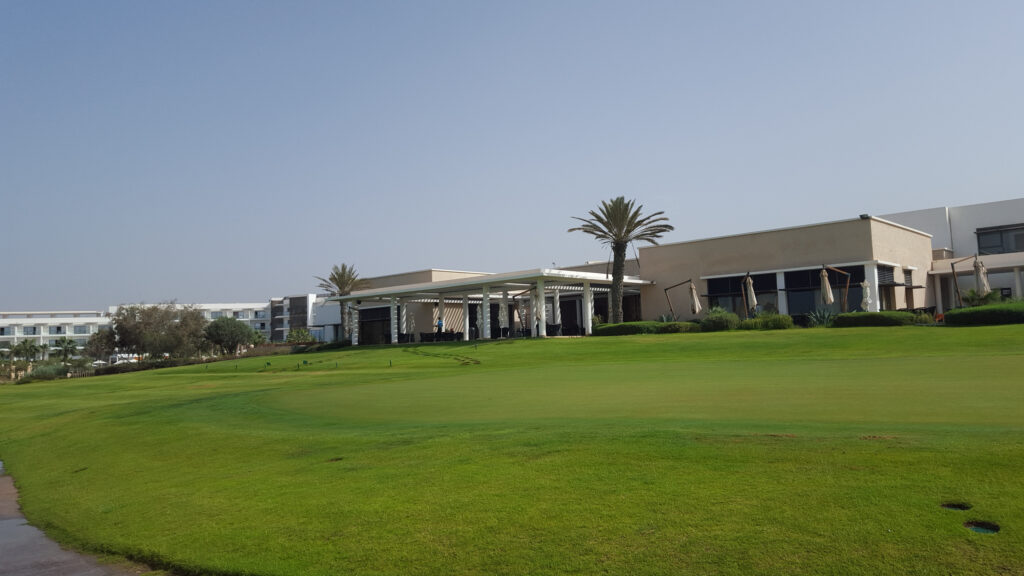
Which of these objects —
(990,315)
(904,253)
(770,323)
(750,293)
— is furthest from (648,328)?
(904,253)

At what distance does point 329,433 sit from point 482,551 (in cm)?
659

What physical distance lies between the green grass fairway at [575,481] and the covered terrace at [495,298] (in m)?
31.1

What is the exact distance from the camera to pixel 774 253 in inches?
1818

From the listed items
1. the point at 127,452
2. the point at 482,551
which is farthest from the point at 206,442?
the point at 482,551

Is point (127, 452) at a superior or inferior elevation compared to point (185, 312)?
inferior

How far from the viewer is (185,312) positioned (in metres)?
67.8

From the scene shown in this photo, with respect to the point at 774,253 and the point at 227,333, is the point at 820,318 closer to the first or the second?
the point at 774,253

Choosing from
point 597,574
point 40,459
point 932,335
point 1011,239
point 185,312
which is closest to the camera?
point 597,574

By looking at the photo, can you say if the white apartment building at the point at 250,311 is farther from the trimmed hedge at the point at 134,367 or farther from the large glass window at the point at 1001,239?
the large glass window at the point at 1001,239

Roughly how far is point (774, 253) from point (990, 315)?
50.4 ft

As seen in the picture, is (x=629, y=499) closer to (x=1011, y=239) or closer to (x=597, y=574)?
(x=597, y=574)

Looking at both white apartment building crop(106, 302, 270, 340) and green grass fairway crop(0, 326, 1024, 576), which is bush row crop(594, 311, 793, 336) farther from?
white apartment building crop(106, 302, 270, 340)

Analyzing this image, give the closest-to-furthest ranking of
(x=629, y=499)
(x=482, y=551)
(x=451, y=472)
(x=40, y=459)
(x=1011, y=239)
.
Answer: (x=482, y=551), (x=629, y=499), (x=451, y=472), (x=40, y=459), (x=1011, y=239)

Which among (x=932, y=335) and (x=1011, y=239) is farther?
(x=1011, y=239)
